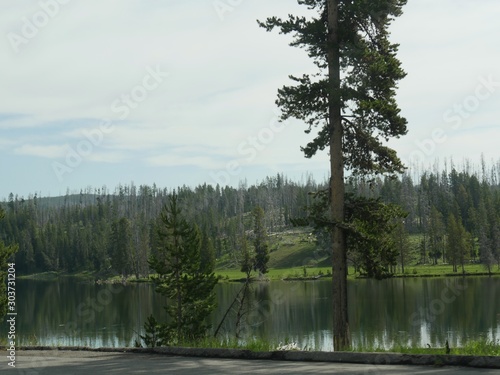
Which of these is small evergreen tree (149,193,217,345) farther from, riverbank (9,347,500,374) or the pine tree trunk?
riverbank (9,347,500,374)

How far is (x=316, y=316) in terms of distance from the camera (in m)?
62.9

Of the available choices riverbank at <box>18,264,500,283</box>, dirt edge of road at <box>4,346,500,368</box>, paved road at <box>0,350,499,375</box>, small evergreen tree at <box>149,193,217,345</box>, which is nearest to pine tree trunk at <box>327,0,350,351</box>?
dirt edge of road at <box>4,346,500,368</box>

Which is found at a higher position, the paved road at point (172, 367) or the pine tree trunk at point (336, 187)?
the pine tree trunk at point (336, 187)

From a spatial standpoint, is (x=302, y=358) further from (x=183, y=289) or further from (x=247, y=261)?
(x=183, y=289)

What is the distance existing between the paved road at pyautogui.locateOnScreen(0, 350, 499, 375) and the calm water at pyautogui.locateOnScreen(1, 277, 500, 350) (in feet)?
64.2

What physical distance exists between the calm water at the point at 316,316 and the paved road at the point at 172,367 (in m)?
19.6

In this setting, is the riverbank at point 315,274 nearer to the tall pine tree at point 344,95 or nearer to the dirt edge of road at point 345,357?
the tall pine tree at point 344,95

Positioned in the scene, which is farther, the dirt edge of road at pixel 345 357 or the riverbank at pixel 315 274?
the riverbank at pixel 315 274

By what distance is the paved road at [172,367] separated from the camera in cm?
1028

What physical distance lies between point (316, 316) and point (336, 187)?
44.5 metres

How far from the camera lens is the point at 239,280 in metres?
132

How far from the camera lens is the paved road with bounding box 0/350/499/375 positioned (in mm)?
10281

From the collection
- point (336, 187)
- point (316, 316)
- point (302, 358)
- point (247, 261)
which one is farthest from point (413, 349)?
point (316, 316)

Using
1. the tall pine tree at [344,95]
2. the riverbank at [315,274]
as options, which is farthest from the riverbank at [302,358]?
the riverbank at [315,274]
